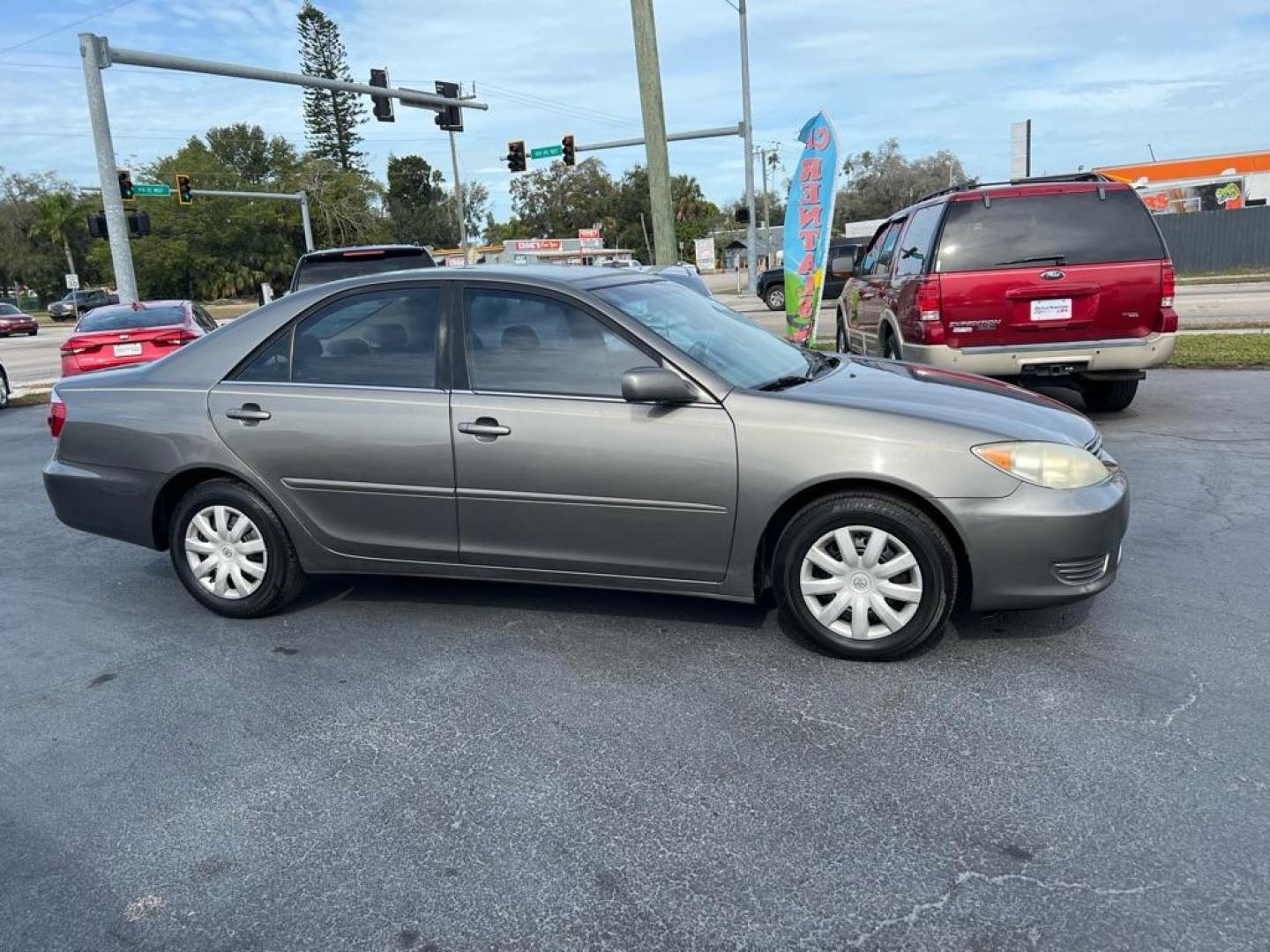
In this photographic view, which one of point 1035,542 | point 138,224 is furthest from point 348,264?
point 138,224

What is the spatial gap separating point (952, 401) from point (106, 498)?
157 inches

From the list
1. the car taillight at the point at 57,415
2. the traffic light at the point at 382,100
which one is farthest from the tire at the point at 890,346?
the traffic light at the point at 382,100

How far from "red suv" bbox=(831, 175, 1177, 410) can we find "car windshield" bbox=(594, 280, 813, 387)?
116 inches

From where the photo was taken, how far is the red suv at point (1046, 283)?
291 inches

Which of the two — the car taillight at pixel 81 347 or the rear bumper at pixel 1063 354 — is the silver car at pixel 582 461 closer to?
the rear bumper at pixel 1063 354

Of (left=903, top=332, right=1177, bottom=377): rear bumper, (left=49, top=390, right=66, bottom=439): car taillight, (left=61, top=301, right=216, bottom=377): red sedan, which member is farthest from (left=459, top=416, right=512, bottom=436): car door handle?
(left=61, top=301, right=216, bottom=377): red sedan

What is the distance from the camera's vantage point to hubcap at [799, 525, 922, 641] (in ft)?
12.5

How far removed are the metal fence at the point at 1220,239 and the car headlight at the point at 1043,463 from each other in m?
31.9

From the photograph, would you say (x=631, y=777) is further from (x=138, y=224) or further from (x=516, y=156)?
(x=516, y=156)

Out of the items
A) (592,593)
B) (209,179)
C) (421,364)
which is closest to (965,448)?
(592,593)

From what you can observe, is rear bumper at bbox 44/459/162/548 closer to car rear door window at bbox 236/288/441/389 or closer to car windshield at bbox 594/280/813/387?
car rear door window at bbox 236/288/441/389

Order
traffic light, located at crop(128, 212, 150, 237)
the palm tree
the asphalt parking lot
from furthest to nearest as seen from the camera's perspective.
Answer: the palm tree, traffic light, located at crop(128, 212, 150, 237), the asphalt parking lot

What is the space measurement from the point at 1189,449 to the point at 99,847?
23.2ft

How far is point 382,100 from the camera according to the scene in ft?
74.5
